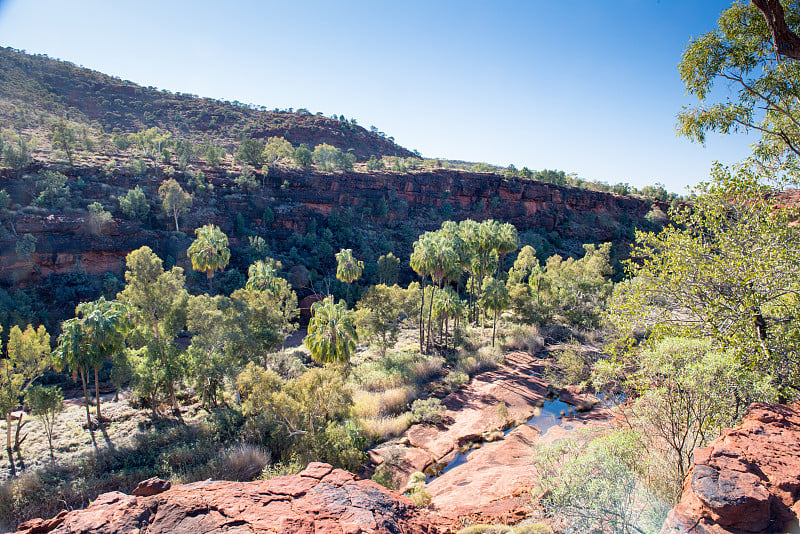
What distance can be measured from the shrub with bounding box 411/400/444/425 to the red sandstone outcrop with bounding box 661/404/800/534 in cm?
1329

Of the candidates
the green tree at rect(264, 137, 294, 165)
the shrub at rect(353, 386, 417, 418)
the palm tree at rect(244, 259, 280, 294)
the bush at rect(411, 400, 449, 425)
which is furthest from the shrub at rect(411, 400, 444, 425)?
the green tree at rect(264, 137, 294, 165)

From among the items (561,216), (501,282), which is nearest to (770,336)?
(501,282)

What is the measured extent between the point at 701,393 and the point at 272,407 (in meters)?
12.9

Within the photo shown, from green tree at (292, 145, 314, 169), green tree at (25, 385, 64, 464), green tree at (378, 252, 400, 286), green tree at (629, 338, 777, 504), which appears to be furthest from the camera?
green tree at (292, 145, 314, 169)

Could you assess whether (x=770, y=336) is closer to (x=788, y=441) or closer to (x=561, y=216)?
(x=788, y=441)

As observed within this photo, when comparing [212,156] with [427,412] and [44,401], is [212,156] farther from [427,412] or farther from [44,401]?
[427,412]

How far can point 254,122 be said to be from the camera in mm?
89625

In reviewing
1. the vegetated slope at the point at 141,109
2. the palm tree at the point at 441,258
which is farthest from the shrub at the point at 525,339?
the vegetated slope at the point at 141,109

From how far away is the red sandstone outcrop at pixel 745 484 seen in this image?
4.79 m

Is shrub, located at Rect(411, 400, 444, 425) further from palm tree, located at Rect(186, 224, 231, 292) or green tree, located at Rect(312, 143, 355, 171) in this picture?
green tree, located at Rect(312, 143, 355, 171)

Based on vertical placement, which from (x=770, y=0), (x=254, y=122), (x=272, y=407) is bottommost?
(x=272, y=407)

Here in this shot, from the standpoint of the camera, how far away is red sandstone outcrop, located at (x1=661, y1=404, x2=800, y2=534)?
15.7 ft

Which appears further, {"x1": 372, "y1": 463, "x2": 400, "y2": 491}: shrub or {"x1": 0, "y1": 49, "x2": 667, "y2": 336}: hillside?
{"x1": 0, "y1": 49, "x2": 667, "y2": 336}: hillside

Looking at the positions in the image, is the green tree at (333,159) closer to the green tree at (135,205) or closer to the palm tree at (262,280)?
the green tree at (135,205)
